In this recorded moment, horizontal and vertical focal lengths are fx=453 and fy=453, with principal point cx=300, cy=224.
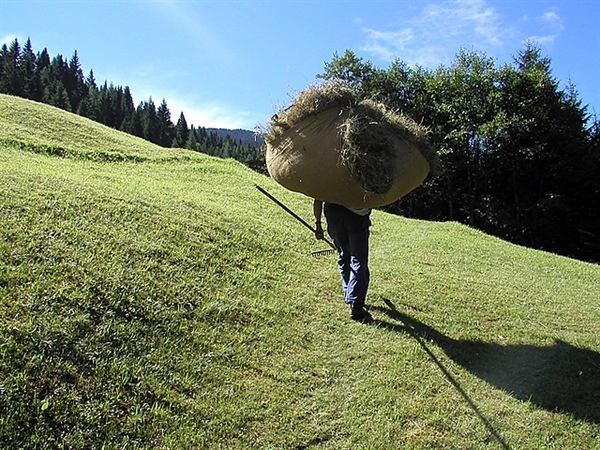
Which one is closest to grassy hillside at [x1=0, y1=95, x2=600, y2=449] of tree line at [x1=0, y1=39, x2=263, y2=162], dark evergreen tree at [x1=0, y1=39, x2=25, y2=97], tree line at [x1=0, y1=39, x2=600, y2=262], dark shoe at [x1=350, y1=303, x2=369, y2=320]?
dark shoe at [x1=350, y1=303, x2=369, y2=320]

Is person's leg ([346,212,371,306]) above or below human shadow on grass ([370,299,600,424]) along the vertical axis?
above

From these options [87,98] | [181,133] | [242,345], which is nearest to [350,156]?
[242,345]

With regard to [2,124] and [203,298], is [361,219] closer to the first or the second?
[203,298]

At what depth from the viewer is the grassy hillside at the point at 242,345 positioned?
3.29 meters

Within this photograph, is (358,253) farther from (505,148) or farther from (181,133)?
(181,133)

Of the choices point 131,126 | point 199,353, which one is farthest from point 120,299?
point 131,126

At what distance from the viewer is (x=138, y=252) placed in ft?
18.4

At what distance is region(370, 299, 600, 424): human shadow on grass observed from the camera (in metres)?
4.23

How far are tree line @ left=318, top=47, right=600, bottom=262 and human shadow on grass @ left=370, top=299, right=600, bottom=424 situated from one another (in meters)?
20.0

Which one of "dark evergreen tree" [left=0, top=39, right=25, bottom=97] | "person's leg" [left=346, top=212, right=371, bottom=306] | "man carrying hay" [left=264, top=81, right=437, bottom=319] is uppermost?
"dark evergreen tree" [left=0, top=39, right=25, bottom=97]

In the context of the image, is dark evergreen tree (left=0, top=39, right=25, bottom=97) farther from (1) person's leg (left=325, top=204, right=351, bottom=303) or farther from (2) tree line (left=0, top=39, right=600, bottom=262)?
(1) person's leg (left=325, top=204, right=351, bottom=303)

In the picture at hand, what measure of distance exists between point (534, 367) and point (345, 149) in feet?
10.2

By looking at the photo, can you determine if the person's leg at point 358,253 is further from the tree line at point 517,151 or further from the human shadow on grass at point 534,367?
the tree line at point 517,151

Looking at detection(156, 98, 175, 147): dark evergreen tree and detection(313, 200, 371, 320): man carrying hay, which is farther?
detection(156, 98, 175, 147): dark evergreen tree
